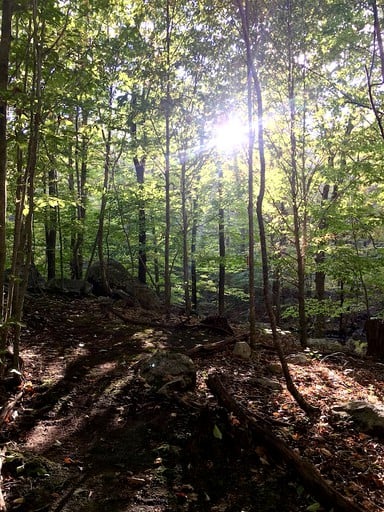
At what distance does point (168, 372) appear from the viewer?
6.29m

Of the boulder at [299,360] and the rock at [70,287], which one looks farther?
the rock at [70,287]

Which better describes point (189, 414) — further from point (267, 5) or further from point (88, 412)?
point (267, 5)

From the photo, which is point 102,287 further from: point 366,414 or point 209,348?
point 366,414

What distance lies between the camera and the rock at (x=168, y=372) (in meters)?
5.93

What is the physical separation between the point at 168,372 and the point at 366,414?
10.1 ft

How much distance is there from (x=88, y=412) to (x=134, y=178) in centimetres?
1873

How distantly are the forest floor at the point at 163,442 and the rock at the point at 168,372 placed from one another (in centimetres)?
17

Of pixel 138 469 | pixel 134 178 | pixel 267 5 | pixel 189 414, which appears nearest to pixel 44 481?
pixel 138 469

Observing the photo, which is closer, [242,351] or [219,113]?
[242,351]

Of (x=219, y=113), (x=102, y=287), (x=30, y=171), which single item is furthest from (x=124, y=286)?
(x=30, y=171)

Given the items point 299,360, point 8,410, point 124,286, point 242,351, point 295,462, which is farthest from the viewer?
point 124,286

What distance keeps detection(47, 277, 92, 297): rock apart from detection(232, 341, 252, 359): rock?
8551 mm

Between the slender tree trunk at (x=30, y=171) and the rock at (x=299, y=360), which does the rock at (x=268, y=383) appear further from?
the slender tree trunk at (x=30, y=171)

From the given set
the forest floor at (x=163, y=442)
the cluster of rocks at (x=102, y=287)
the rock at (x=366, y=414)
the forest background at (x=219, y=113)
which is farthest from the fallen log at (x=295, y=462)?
the cluster of rocks at (x=102, y=287)
